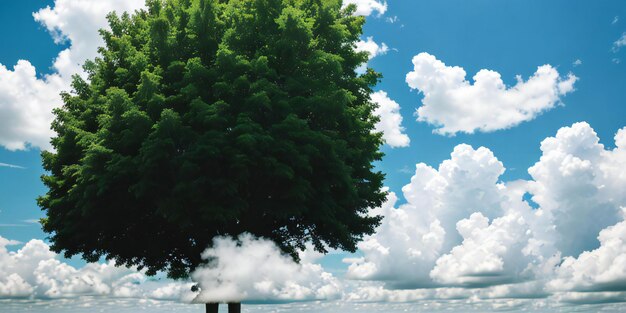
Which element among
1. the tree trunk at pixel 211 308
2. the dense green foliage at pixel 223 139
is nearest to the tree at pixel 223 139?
the dense green foliage at pixel 223 139

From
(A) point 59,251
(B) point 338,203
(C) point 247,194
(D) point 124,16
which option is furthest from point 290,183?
(D) point 124,16

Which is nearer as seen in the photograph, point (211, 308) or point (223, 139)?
point (223, 139)

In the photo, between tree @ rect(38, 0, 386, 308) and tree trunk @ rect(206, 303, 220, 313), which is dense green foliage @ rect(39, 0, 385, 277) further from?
tree trunk @ rect(206, 303, 220, 313)

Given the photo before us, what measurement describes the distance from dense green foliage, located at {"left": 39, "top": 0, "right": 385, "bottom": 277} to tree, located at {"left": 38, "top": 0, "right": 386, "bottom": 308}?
56 millimetres

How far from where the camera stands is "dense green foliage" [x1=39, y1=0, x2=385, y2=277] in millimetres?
18922

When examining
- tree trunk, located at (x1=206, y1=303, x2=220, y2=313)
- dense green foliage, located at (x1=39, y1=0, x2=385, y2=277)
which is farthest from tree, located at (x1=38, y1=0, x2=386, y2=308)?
tree trunk, located at (x1=206, y1=303, x2=220, y2=313)

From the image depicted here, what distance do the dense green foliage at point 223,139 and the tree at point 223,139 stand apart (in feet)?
0.18

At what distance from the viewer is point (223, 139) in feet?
61.2

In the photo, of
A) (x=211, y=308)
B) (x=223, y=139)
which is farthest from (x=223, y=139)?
(x=211, y=308)

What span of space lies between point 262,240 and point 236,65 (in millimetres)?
7657

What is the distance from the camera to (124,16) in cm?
2905

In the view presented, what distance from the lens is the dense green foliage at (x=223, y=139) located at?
745 inches

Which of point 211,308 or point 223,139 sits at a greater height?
point 223,139

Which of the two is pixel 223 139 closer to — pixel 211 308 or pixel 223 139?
pixel 223 139
